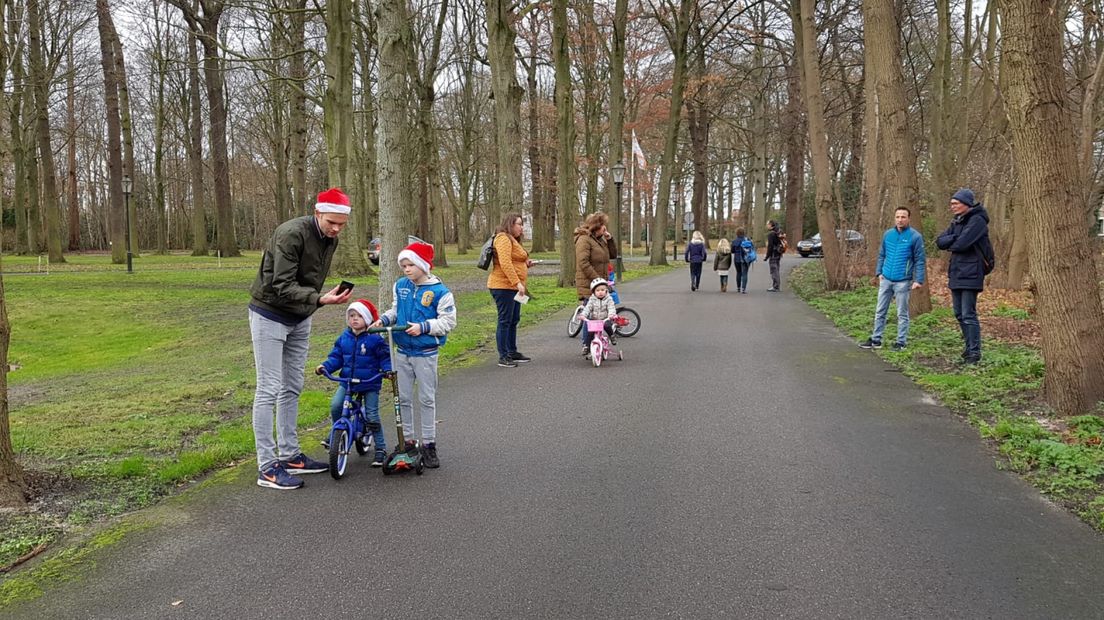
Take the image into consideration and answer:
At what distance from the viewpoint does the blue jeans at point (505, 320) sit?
32.6ft

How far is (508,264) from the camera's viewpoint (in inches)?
386

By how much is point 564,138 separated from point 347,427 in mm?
16224

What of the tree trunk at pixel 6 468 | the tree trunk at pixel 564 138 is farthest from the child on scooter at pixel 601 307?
the tree trunk at pixel 564 138

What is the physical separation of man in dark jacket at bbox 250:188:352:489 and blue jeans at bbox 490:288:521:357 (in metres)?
4.68

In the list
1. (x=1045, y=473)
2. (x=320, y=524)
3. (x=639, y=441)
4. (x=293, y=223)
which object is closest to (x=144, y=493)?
(x=320, y=524)

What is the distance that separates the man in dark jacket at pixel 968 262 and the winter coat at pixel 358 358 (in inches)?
275

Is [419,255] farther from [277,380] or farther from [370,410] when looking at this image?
[277,380]

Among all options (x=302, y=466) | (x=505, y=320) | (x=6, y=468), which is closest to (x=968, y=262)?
(x=505, y=320)

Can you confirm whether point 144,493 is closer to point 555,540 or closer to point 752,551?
point 555,540

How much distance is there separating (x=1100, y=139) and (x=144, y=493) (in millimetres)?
21303

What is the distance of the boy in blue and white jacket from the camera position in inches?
217

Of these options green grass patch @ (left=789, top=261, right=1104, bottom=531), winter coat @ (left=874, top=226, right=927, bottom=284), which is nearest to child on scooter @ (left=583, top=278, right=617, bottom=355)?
green grass patch @ (left=789, top=261, right=1104, bottom=531)

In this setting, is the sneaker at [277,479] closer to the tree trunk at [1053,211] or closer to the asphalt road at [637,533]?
the asphalt road at [637,533]

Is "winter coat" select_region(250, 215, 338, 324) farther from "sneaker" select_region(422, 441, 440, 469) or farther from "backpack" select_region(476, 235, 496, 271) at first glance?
"backpack" select_region(476, 235, 496, 271)
